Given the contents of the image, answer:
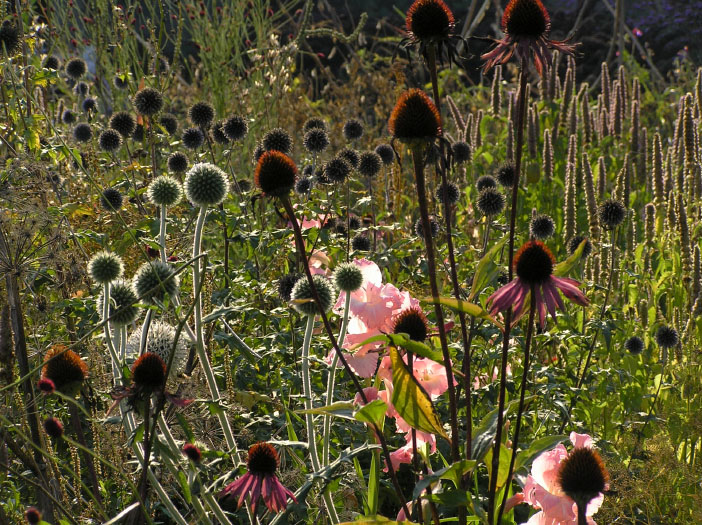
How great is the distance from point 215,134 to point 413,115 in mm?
3224

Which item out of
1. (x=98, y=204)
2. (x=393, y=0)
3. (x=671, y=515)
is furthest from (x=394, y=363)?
(x=393, y=0)

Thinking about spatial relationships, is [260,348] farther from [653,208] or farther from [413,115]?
[653,208]

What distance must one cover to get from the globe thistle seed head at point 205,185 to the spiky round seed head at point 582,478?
1286 mm

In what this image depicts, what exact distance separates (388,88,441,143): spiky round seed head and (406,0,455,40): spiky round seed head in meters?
0.14

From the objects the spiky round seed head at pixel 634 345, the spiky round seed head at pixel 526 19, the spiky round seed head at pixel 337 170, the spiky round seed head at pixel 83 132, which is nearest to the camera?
the spiky round seed head at pixel 526 19

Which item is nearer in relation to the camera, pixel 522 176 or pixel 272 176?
pixel 272 176

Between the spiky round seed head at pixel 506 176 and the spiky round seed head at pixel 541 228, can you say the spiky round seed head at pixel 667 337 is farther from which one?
the spiky round seed head at pixel 506 176

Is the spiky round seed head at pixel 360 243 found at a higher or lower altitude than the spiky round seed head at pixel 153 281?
lower

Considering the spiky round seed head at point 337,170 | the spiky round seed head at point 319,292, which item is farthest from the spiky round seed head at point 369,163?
the spiky round seed head at point 319,292

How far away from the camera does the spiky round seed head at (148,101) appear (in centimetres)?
396

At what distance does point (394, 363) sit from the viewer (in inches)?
59.0

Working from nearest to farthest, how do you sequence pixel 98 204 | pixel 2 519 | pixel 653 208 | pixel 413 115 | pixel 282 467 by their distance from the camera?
pixel 413 115 < pixel 2 519 < pixel 282 467 < pixel 98 204 < pixel 653 208

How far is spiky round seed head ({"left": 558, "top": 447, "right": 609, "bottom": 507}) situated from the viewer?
4.32 feet

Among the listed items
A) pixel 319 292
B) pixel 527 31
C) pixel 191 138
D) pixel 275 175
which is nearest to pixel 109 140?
pixel 191 138
